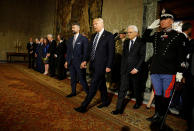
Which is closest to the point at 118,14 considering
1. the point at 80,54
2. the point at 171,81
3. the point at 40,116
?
the point at 80,54

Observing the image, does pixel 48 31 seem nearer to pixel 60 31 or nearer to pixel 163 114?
pixel 60 31

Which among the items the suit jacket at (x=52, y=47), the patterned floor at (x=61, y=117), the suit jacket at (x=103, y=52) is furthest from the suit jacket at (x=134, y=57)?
the suit jacket at (x=52, y=47)

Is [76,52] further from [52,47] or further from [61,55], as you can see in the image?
[52,47]

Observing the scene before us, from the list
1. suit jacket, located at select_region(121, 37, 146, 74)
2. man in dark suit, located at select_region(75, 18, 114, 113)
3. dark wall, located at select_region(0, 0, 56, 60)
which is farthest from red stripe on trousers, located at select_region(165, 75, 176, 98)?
dark wall, located at select_region(0, 0, 56, 60)

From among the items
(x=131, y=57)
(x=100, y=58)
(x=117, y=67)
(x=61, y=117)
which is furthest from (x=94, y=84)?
(x=117, y=67)

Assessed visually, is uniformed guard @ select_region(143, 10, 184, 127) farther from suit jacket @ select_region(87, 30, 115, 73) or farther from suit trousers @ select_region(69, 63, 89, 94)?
suit trousers @ select_region(69, 63, 89, 94)

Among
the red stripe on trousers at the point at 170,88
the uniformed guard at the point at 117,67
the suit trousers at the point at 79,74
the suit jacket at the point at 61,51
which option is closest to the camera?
the red stripe on trousers at the point at 170,88

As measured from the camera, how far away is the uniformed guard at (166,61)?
7.91 ft

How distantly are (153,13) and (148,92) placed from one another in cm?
237

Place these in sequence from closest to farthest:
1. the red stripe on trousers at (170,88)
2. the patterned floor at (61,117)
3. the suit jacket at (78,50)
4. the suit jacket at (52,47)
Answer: the patterned floor at (61,117) → the red stripe on trousers at (170,88) → the suit jacket at (78,50) → the suit jacket at (52,47)

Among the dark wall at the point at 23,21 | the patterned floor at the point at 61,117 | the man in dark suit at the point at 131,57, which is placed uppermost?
the dark wall at the point at 23,21

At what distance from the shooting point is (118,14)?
240 inches

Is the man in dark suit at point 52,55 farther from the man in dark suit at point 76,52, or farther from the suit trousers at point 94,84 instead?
the suit trousers at point 94,84

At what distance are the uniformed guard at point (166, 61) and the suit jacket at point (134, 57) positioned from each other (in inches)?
21.4
